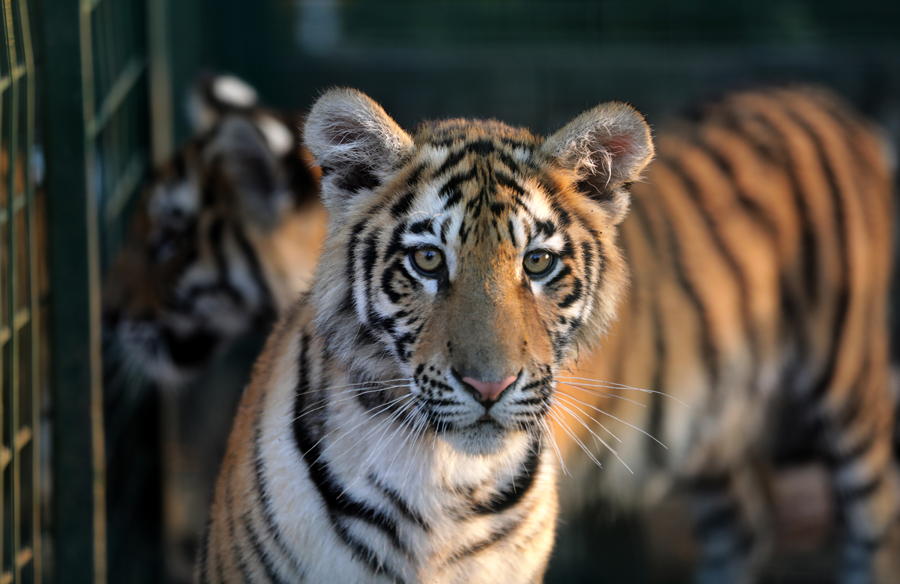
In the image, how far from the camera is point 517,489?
1363 millimetres

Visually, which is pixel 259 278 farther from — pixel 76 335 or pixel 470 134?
pixel 470 134

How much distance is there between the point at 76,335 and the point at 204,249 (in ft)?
2.04

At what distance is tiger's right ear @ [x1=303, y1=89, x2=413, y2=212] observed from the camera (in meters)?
1.19

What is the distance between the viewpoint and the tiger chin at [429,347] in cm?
118

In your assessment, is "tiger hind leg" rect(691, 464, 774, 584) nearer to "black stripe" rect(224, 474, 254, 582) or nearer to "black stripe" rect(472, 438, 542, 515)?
"black stripe" rect(472, 438, 542, 515)

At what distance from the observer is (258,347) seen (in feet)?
10.9

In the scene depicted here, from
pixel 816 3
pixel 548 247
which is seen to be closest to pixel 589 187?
pixel 548 247

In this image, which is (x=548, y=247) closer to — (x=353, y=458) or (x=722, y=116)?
(x=353, y=458)

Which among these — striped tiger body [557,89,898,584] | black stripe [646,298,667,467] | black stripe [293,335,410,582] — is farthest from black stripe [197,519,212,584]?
black stripe [646,298,667,467]

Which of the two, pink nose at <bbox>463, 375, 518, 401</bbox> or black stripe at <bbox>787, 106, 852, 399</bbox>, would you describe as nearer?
pink nose at <bbox>463, 375, 518, 401</bbox>

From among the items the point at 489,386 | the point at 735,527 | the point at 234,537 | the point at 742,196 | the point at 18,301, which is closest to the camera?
the point at 489,386

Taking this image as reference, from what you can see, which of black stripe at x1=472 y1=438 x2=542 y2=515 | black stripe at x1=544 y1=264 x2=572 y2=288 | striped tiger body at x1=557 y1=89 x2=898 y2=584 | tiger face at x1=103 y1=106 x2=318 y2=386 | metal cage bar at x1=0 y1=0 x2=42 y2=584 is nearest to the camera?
black stripe at x1=544 y1=264 x2=572 y2=288

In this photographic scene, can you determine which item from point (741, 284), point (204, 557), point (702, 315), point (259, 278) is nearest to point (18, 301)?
point (204, 557)

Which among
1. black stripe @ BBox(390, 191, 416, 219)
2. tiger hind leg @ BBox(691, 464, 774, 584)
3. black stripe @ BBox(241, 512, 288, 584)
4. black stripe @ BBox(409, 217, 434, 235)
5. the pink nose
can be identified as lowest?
tiger hind leg @ BBox(691, 464, 774, 584)
